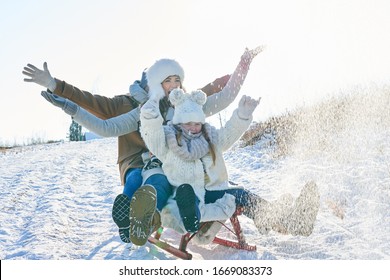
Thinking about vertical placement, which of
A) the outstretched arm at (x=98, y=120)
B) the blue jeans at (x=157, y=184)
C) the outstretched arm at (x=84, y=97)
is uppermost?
the outstretched arm at (x=84, y=97)

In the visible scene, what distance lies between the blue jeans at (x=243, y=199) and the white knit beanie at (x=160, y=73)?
2.85 ft

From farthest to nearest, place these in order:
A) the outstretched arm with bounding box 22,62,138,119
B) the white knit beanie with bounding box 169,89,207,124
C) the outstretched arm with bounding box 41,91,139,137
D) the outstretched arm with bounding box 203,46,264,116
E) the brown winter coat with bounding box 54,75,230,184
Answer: the outstretched arm with bounding box 203,46,264,116
the brown winter coat with bounding box 54,75,230,184
the outstretched arm with bounding box 22,62,138,119
the outstretched arm with bounding box 41,91,139,137
the white knit beanie with bounding box 169,89,207,124

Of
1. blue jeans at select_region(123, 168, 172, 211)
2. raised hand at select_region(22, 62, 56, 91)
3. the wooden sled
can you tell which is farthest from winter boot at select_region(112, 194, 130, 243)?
raised hand at select_region(22, 62, 56, 91)

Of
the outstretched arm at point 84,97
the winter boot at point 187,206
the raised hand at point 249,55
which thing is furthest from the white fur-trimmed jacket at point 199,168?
the raised hand at point 249,55

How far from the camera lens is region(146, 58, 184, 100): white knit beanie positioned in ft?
12.7

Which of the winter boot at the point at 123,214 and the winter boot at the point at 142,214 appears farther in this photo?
the winter boot at the point at 123,214

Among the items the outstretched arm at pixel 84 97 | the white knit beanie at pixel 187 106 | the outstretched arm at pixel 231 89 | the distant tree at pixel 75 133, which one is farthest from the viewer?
the distant tree at pixel 75 133

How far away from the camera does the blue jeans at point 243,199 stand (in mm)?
3436

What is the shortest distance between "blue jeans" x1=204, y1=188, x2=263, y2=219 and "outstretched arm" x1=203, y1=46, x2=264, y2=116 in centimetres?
79

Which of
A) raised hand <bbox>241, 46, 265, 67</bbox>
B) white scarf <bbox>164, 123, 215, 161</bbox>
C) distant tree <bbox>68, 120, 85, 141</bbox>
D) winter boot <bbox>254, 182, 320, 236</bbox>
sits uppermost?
distant tree <bbox>68, 120, 85, 141</bbox>

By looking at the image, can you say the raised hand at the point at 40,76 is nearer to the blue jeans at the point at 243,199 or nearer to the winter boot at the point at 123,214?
the winter boot at the point at 123,214

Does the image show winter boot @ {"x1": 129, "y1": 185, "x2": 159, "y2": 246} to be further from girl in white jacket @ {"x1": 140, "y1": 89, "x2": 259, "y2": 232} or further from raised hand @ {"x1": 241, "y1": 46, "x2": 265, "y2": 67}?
raised hand @ {"x1": 241, "y1": 46, "x2": 265, "y2": 67}

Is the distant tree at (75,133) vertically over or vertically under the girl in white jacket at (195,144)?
over
